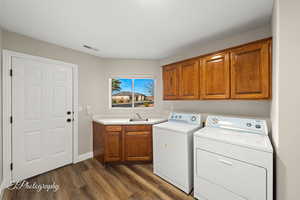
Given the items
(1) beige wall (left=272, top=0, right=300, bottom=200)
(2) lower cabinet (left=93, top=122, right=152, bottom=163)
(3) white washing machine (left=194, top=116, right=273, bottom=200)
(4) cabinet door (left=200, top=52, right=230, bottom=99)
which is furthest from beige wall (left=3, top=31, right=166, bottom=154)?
(1) beige wall (left=272, top=0, right=300, bottom=200)

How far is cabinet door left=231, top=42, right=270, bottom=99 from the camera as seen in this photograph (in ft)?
4.92

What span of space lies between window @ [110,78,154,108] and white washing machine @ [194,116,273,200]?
1814 millimetres

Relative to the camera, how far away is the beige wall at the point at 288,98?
3.31 ft

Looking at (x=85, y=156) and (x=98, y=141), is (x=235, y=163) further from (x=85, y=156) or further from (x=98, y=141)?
(x=85, y=156)

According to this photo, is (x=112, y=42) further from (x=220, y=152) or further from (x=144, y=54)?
(x=220, y=152)

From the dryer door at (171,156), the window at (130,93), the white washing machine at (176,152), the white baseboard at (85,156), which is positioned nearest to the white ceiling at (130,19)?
the window at (130,93)

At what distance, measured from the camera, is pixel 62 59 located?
8.01ft

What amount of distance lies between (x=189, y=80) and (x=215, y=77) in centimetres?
43

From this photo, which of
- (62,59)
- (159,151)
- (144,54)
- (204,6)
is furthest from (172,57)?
(62,59)

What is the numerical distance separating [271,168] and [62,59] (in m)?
3.38

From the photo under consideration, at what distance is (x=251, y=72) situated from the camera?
5.26 feet

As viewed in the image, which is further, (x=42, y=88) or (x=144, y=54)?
(x=144, y=54)

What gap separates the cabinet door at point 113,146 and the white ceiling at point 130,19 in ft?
5.68

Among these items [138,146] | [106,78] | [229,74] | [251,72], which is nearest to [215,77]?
[229,74]
